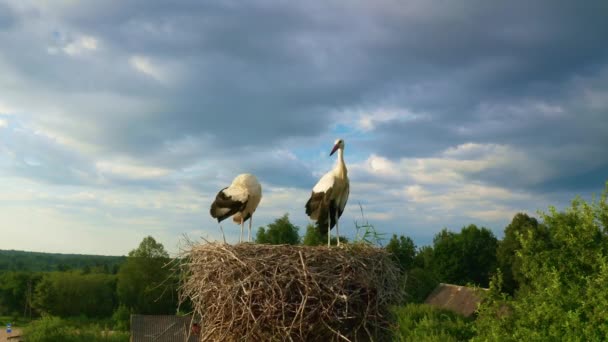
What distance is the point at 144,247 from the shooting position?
55.1m

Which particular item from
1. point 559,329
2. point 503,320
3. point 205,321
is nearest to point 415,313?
point 503,320

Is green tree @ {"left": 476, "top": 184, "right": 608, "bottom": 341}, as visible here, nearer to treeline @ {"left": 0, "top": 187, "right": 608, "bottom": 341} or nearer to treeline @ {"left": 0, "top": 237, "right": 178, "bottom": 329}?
treeline @ {"left": 0, "top": 187, "right": 608, "bottom": 341}

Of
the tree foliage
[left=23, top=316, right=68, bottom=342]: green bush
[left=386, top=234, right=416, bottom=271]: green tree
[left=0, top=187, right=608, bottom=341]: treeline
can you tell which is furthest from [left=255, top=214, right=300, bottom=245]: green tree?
the tree foliage

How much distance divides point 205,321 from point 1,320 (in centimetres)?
7457

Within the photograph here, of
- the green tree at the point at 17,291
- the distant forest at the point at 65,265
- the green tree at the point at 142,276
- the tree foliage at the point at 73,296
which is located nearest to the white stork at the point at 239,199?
the green tree at the point at 142,276

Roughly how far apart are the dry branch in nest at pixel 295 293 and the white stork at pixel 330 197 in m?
0.94

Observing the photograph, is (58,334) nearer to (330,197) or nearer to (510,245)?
(510,245)

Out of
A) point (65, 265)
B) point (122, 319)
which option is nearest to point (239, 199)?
point (122, 319)

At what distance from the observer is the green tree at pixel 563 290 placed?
15039 millimetres

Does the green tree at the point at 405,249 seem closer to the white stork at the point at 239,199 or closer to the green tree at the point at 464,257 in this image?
the green tree at the point at 464,257

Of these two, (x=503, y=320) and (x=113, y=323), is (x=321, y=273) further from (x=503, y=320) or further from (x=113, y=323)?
(x=113, y=323)

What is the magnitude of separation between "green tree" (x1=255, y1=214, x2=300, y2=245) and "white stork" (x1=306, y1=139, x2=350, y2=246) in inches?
974

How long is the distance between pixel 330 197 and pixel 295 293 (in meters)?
1.79

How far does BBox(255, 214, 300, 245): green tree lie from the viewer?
3356 cm
